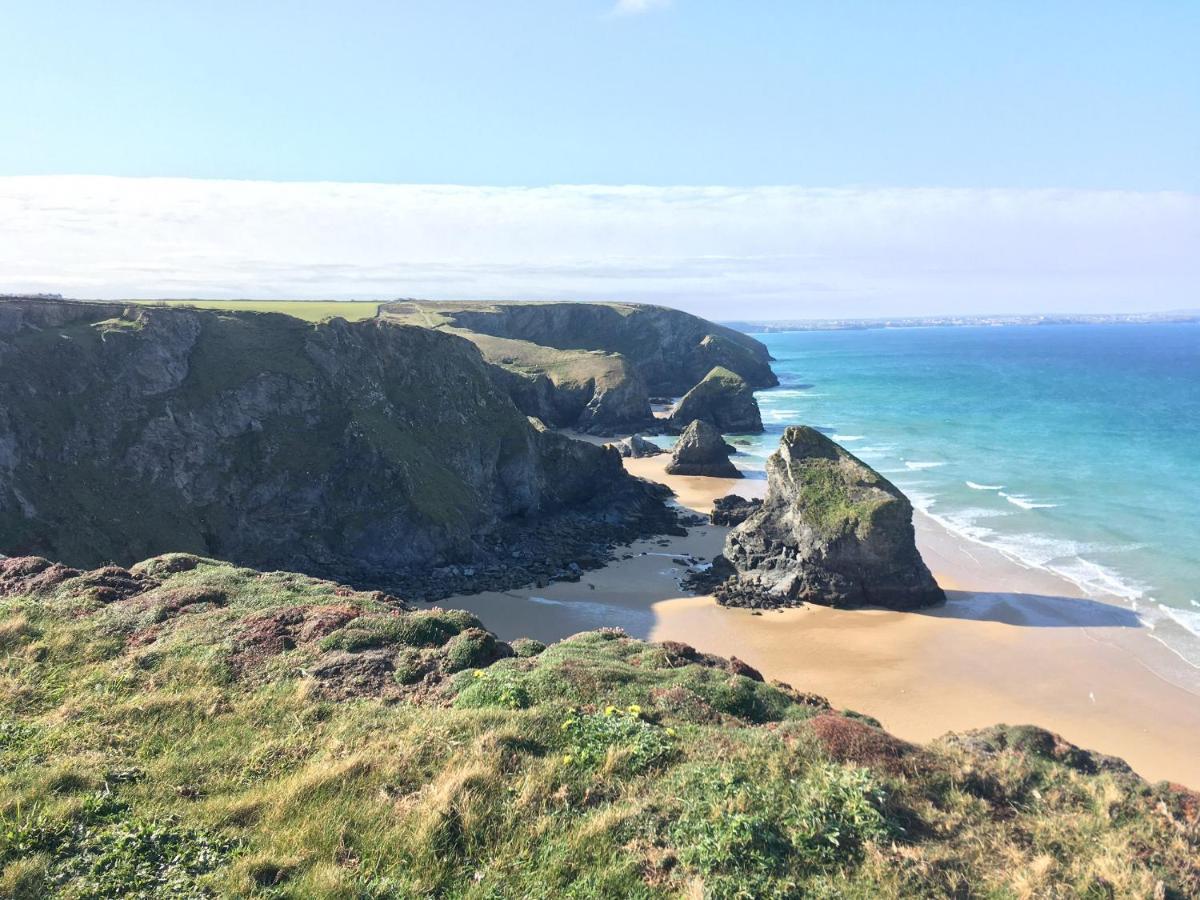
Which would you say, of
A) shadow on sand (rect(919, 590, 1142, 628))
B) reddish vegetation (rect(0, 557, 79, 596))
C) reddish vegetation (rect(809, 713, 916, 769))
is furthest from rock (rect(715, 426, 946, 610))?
reddish vegetation (rect(0, 557, 79, 596))

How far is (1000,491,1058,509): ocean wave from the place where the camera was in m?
57.1

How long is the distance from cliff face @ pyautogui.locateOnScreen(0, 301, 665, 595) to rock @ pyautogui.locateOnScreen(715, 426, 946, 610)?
12383mm

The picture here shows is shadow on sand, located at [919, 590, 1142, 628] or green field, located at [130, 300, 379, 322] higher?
green field, located at [130, 300, 379, 322]

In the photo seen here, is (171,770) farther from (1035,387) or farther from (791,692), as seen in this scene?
(1035,387)

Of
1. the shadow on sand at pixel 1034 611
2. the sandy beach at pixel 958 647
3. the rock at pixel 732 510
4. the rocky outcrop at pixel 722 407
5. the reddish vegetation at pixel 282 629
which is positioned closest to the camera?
the reddish vegetation at pixel 282 629

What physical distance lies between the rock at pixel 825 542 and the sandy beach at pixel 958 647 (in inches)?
54.4

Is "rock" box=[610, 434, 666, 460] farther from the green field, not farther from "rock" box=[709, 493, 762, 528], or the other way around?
the green field

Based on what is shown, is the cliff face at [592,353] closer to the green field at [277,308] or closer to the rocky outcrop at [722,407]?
the rocky outcrop at [722,407]

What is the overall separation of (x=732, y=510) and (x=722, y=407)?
161 feet

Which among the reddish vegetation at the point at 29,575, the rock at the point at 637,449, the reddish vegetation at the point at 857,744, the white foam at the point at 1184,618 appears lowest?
the white foam at the point at 1184,618

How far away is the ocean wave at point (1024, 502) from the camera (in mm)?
57094

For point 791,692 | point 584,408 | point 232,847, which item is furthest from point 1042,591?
point 584,408

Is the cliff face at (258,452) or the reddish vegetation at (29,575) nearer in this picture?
the reddish vegetation at (29,575)

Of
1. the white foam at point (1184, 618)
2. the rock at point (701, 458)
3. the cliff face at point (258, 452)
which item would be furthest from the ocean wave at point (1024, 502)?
the cliff face at point (258, 452)
